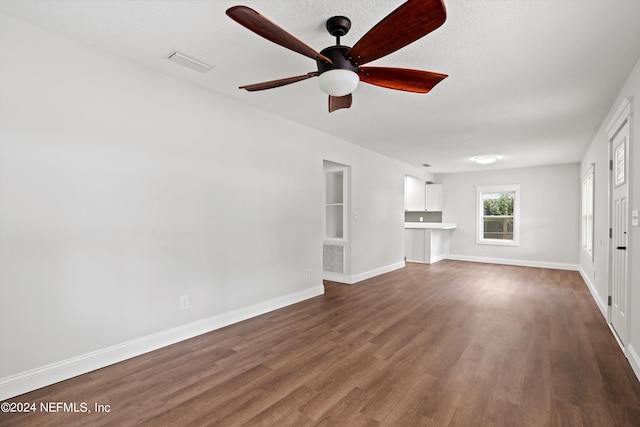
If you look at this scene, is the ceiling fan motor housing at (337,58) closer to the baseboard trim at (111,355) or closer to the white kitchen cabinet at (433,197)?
the baseboard trim at (111,355)

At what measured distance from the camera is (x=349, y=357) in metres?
2.67

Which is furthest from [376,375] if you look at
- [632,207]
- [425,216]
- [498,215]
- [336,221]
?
[498,215]

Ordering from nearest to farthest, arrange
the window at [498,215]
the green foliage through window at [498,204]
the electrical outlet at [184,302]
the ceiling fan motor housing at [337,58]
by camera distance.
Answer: the ceiling fan motor housing at [337,58] → the electrical outlet at [184,302] → the window at [498,215] → the green foliage through window at [498,204]

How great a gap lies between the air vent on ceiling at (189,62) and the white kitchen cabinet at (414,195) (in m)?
6.62

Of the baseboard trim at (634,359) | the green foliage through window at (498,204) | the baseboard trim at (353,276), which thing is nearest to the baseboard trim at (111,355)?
the baseboard trim at (353,276)

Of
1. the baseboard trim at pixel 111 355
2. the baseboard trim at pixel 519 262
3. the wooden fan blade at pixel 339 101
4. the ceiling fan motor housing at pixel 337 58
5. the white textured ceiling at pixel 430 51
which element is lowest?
the baseboard trim at pixel 519 262

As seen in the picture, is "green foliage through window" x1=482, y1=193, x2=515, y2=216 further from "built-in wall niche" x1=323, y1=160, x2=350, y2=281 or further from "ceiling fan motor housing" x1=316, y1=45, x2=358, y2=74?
"ceiling fan motor housing" x1=316, y1=45, x2=358, y2=74

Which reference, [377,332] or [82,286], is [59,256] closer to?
[82,286]

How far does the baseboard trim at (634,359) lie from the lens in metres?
2.33

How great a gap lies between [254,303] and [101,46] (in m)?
2.86

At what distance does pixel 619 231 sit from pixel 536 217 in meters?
5.00

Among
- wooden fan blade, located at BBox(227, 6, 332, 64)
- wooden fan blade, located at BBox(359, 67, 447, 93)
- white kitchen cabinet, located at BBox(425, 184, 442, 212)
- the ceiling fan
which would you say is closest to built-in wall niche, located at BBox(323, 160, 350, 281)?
the ceiling fan

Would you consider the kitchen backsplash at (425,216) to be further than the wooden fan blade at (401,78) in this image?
Yes

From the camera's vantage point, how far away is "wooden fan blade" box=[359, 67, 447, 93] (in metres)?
2.06
